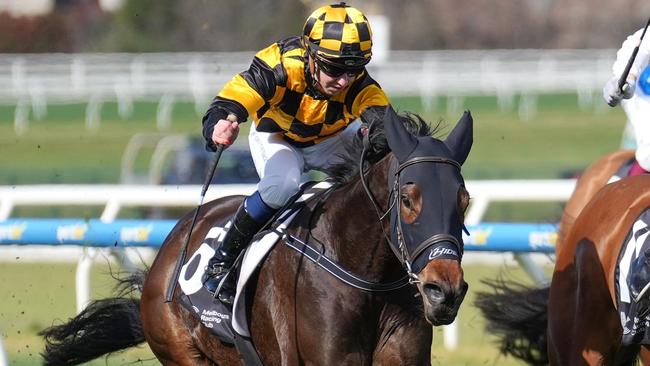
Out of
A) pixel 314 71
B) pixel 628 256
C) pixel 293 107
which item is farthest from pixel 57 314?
pixel 628 256

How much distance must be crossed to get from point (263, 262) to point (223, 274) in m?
0.24

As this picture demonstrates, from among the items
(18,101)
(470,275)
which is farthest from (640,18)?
(470,275)

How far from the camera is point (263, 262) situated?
4.47m

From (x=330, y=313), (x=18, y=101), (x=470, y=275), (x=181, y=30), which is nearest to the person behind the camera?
(x=330, y=313)

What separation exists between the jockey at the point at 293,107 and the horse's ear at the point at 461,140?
1.60ft

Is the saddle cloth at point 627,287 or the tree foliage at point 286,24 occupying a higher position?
Result: the saddle cloth at point 627,287

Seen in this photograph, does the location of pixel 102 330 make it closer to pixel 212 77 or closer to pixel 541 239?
pixel 541 239

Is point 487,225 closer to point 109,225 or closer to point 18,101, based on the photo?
point 109,225

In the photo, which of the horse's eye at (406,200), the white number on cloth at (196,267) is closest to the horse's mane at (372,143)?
the horse's eye at (406,200)

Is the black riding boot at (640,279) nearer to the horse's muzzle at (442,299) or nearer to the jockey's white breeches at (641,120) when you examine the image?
the jockey's white breeches at (641,120)

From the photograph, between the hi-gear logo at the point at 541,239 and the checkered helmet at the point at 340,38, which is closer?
the checkered helmet at the point at 340,38

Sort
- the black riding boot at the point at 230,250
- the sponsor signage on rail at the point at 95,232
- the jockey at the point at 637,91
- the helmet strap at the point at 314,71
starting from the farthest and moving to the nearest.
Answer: the sponsor signage on rail at the point at 95,232
the jockey at the point at 637,91
the black riding boot at the point at 230,250
the helmet strap at the point at 314,71

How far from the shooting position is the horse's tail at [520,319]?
5949 mm

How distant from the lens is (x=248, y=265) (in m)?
4.48
